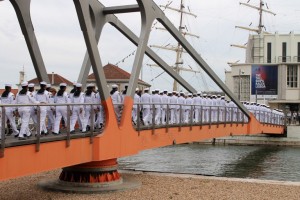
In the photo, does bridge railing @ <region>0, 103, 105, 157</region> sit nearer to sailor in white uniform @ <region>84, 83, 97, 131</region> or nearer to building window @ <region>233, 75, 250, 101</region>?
sailor in white uniform @ <region>84, 83, 97, 131</region>

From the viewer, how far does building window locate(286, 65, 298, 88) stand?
6519 cm

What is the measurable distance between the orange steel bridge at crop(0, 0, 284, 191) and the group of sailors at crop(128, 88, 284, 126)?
26.3 inches

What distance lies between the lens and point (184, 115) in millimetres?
22719

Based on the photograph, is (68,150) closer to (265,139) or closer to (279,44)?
(265,139)

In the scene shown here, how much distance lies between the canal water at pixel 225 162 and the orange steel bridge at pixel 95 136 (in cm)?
603

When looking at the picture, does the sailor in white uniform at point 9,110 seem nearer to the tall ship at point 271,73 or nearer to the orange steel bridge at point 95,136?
the orange steel bridge at point 95,136

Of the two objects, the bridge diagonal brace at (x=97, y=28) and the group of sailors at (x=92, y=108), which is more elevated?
the bridge diagonal brace at (x=97, y=28)

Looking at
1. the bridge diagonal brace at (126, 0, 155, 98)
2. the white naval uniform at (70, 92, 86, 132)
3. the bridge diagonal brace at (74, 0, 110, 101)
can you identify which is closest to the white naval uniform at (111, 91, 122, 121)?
the bridge diagonal brace at (126, 0, 155, 98)

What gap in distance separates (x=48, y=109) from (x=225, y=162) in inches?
777

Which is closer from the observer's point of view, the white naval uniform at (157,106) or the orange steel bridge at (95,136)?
the orange steel bridge at (95,136)

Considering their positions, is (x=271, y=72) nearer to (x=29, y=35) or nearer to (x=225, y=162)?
(x=225, y=162)

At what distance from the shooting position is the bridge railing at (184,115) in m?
18.9

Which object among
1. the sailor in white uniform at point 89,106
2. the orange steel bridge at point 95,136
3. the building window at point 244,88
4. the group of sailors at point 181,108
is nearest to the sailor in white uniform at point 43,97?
the orange steel bridge at point 95,136

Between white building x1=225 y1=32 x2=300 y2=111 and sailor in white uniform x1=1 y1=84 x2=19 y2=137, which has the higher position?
white building x1=225 y1=32 x2=300 y2=111
